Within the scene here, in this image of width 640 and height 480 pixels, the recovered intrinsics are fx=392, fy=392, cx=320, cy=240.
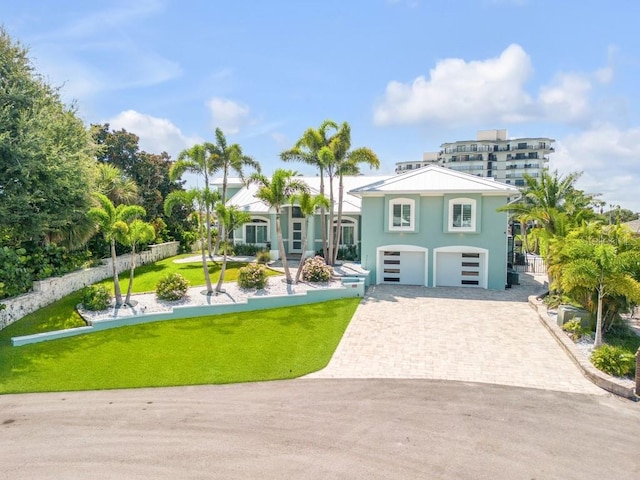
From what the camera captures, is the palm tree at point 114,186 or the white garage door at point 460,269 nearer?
the white garage door at point 460,269

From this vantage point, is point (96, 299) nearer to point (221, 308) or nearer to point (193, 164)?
point (221, 308)

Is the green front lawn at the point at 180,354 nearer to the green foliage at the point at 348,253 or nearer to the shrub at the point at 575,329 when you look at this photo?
the shrub at the point at 575,329

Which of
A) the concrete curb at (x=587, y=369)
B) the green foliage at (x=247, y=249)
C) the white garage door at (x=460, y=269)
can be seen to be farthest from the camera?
the green foliage at (x=247, y=249)

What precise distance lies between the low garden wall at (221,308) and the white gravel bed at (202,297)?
0.32m

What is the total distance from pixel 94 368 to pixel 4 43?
13.7 meters

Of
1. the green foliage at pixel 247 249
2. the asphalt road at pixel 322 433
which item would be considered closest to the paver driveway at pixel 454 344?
the asphalt road at pixel 322 433

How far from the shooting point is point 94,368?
10789 millimetres

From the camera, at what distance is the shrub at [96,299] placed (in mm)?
15336

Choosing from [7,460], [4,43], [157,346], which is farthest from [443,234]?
[4,43]

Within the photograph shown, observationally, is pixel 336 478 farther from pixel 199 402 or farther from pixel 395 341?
pixel 395 341

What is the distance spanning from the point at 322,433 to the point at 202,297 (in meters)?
11.3

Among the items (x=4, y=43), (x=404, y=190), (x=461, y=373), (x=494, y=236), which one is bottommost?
(x=461, y=373)

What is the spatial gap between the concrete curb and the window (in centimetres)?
1881

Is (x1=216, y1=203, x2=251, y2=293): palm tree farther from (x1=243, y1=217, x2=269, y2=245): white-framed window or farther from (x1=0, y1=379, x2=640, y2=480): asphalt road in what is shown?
(x1=243, y1=217, x2=269, y2=245): white-framed window
